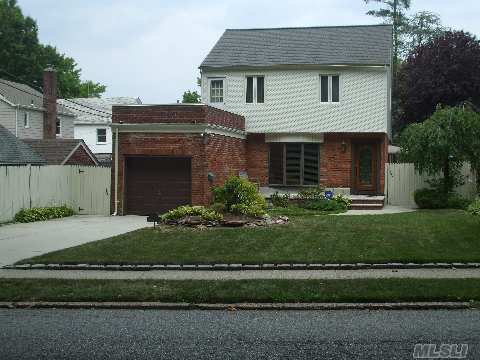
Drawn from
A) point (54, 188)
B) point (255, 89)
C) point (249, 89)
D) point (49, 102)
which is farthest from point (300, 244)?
point (49, 102)

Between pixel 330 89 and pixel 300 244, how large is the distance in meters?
14.2

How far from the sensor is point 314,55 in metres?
29.0

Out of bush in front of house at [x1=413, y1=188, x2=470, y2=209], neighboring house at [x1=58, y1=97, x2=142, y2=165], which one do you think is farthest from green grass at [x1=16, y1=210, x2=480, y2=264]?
neighboring house at [x1=58, y1=97, x2=142, y2=165]

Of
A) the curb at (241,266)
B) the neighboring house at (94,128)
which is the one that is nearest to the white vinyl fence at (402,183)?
the curb at (241,266)

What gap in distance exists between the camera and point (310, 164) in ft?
93.4

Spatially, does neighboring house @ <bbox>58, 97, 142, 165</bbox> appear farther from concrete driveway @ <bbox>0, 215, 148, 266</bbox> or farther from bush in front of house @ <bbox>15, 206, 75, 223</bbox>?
concrete driveway @ <bbox>0, 215, 148, 266</bbox>

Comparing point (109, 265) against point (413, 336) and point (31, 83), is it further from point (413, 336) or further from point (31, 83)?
point (31, 83)

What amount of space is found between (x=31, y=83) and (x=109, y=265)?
54932 mm

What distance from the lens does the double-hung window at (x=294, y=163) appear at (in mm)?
28438

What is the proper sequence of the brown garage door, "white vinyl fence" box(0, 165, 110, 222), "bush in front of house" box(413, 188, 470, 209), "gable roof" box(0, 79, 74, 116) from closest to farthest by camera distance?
"white vinyl fence" box(0, 165, 110, 222), the brown garage door, "bush in front of house" box(413, 188, 470, 209), "gable roof" box(0, 79, 74, 116)

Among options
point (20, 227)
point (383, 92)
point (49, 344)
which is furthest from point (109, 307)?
point (383, 92)

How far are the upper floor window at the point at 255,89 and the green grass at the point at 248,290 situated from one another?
18.3 metres

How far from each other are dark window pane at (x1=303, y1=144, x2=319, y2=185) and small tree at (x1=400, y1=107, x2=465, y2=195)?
419 cm

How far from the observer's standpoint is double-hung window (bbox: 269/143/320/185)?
2844 cm
